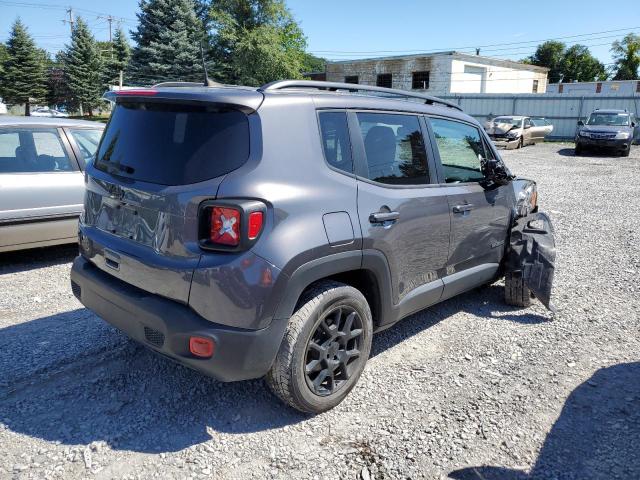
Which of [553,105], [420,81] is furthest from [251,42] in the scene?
[553,105]

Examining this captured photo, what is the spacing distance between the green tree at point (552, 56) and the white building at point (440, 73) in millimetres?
37177

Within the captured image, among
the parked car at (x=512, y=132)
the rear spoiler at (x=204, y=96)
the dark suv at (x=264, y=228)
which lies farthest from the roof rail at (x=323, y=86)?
the parked car at (x=512, y=132)

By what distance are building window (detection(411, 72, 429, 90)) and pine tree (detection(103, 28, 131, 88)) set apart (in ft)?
84.1

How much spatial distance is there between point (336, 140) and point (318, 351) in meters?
1.24

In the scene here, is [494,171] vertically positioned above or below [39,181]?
above

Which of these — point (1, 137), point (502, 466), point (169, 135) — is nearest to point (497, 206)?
point (502, 466)

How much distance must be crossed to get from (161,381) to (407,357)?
1.76 m

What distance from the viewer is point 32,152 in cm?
540

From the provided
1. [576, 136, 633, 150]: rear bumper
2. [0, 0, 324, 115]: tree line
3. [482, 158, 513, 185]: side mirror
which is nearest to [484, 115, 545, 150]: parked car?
[576, 136, 633, 150]: rear bumper

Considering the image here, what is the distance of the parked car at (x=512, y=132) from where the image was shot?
22.2m

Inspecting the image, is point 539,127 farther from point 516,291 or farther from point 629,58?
point 629,58

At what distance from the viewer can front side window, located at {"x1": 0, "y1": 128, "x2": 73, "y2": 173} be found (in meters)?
5.22

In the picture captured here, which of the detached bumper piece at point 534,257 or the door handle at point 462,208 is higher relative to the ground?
the door handle at point 462,208

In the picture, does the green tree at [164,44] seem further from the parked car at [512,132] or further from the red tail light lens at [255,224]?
the red tail light lens at [255,224]
